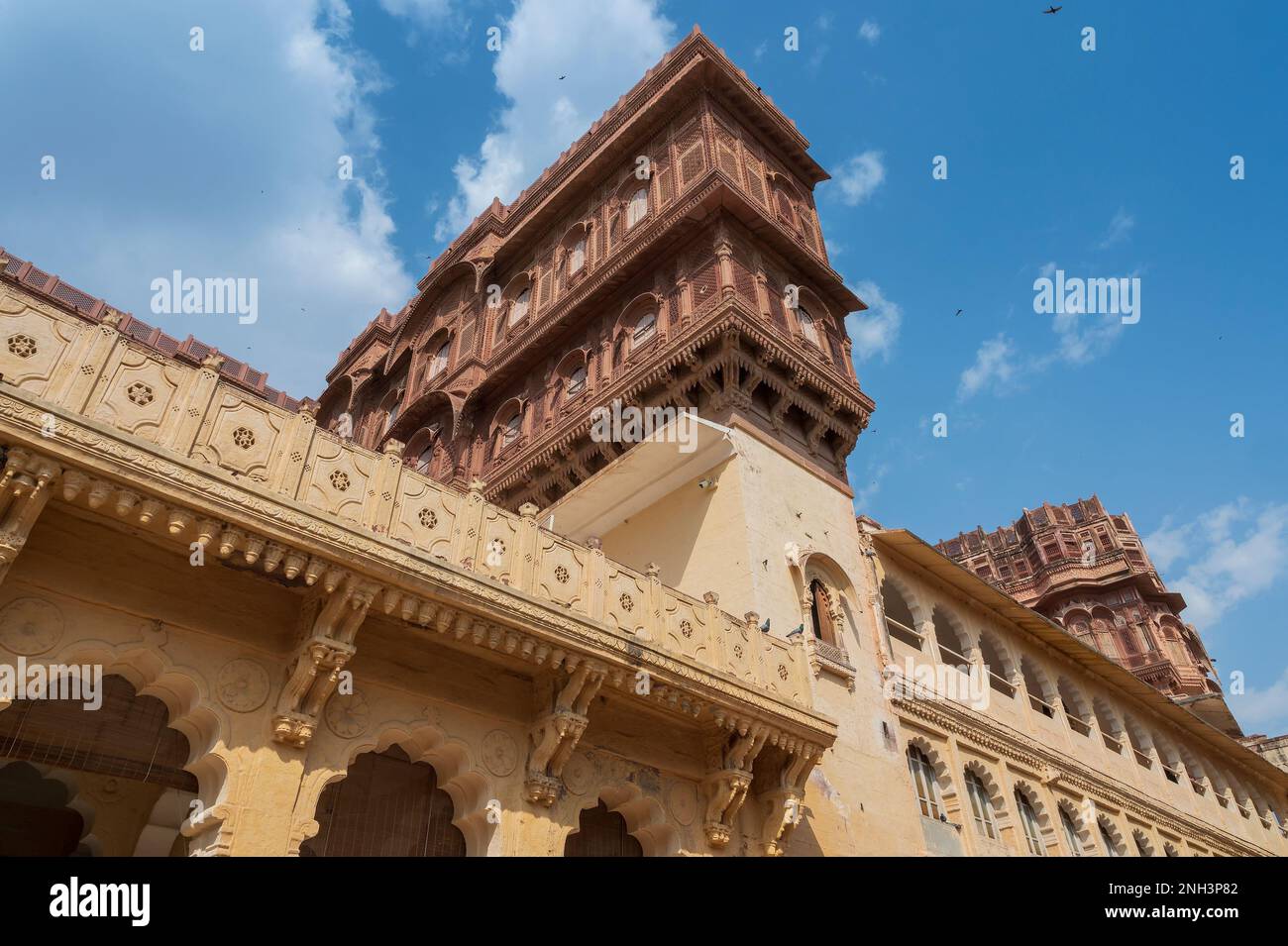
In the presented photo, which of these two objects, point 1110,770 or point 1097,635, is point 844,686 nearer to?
point 1110,770

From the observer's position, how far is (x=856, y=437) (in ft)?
56.9

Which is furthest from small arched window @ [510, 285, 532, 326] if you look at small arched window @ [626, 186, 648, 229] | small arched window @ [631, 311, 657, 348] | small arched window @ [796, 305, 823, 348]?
small arched window @ [796, 305, 823, 348]

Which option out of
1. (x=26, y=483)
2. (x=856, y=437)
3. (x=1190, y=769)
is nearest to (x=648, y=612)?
(x=26, y=483)

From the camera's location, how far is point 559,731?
844 cm

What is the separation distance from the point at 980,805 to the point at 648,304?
11640 mm

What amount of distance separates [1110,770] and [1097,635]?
25.4m

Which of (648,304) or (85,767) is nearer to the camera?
(85,767)

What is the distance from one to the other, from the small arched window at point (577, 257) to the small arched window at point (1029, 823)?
1476 cm

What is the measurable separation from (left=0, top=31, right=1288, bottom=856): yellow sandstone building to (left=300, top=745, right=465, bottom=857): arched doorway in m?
0.03

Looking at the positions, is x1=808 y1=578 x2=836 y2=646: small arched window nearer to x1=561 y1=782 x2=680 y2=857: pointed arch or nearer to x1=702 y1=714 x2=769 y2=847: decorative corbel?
x1=702 y1=714 x2=769 y2=847: decorative corbel

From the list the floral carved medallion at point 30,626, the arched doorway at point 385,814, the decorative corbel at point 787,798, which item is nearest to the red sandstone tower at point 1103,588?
the decorative corbel at point 787,798

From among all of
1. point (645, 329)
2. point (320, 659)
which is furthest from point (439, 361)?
point (320, 659)

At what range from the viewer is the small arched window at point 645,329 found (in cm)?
1705

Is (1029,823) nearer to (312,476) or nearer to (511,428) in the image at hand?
(511,428)
